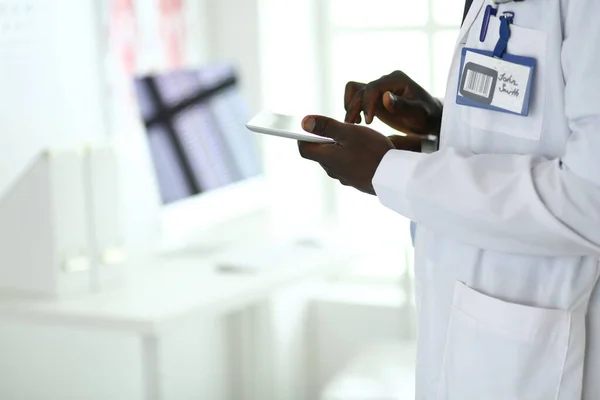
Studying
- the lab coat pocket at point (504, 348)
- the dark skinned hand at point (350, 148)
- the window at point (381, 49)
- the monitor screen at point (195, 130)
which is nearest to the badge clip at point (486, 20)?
the dark skinned hand at point (350, 148)

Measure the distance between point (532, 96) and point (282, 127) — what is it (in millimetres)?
340

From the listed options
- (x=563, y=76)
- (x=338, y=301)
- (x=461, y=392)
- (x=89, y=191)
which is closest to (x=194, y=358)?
(x=338, y=301)

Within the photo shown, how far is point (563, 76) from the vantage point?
1.14 meters

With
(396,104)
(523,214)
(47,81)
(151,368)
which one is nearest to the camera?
(523,214)

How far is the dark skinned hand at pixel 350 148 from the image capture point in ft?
4.08

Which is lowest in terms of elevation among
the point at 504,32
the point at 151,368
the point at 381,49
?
the point at 151,368

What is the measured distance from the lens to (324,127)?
1251mm

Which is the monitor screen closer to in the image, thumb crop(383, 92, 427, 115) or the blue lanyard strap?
thumb crop(383, 92, 427, 115)

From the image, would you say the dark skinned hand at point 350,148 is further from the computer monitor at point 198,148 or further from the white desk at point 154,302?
the computer monitor at point 198,148

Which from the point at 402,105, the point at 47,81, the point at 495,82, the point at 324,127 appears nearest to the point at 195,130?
the point at 47,81

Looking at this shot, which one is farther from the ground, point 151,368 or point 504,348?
point 504,348

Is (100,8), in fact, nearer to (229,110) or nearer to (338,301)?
(229,110)

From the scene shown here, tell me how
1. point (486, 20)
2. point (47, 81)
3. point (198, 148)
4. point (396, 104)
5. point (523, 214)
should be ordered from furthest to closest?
1. point (198, 148)
2. point (47, 81)
3. point (396, 104)
4. point (486, 20)
5. point (523, 214)

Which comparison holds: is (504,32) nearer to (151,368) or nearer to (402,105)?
(402,105)
